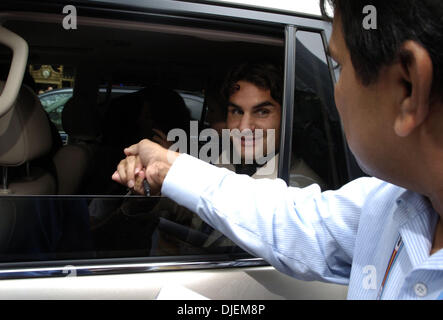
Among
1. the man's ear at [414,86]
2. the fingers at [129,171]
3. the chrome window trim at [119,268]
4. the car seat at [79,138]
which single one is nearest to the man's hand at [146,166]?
the fingers at [129,171]

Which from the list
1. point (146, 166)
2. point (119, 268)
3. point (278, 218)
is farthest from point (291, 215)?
point (119, 268)

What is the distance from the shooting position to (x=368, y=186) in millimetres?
1248

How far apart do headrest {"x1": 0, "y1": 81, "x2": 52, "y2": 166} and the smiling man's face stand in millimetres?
797

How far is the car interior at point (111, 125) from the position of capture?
53.7 inches

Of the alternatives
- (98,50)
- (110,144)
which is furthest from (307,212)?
(98,50)

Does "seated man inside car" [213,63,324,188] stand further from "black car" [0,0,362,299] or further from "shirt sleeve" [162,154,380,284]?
"shirt sleeve" [162,154,380,284]

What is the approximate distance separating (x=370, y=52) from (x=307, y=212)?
1.90ft

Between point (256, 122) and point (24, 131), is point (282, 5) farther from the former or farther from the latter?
point (24, 131)

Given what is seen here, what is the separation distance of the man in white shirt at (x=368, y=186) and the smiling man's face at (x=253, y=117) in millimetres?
365

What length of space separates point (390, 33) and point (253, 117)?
1.03m

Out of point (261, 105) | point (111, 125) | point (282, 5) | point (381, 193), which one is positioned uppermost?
point (282, 5)

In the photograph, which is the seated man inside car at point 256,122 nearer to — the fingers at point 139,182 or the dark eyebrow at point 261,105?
the dark eyebrow at point 261,105

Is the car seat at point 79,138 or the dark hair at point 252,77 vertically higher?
the dark hair at point 252,77

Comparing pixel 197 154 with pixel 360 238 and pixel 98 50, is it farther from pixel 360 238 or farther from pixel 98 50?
pixel 360 238
